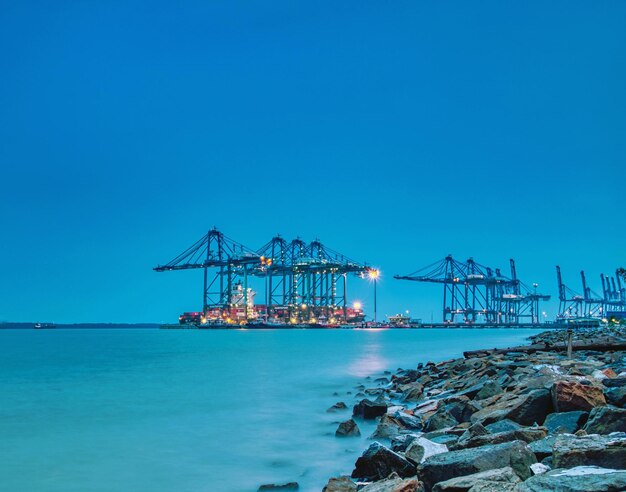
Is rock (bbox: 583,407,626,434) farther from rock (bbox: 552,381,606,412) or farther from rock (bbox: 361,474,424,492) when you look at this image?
rock (bbox: 361,474,424,492)

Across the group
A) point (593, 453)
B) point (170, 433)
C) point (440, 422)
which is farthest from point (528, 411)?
point (170, 433)

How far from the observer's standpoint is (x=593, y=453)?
3.45 meters

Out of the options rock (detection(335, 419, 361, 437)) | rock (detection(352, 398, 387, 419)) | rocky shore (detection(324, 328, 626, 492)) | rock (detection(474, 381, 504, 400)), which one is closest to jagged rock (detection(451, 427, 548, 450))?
rocky shore (detection(324, 328, 626, 492))

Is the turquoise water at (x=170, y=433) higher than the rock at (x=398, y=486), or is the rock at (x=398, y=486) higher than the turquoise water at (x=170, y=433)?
the rock at (x=398, y=486)

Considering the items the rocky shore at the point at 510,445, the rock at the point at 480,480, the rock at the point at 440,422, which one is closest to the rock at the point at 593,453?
the rocky shore at the point at 510,445

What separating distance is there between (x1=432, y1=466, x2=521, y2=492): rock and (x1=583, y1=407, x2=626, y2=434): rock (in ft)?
4.76

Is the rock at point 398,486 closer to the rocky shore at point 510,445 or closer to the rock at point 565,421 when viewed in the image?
the rocky shore at point 510,445

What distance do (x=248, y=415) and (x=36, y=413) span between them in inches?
167

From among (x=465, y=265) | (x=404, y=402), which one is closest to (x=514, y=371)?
(x=404, y=402)

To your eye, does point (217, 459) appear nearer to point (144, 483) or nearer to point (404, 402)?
point (144, 483)

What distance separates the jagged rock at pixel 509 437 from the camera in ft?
14.4

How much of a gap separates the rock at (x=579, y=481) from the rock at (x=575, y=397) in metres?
2.22

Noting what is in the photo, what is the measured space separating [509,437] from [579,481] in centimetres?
149

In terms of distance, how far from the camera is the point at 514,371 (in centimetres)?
1018
